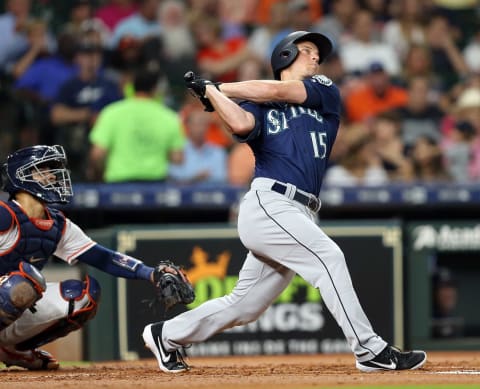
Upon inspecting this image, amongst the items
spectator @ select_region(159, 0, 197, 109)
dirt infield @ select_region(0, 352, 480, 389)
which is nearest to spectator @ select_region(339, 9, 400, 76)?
spectator @ select_region(159, 0, 197, 109)

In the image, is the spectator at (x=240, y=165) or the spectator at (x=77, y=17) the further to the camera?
the spectator at (x=77, y=17)

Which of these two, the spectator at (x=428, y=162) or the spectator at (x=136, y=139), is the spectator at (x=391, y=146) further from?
the spectator at (x=136, y=139)

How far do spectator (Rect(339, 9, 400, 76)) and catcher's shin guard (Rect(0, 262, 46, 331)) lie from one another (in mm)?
6098

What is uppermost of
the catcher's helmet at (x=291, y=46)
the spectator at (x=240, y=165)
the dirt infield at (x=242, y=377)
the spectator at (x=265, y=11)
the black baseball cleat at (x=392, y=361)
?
the spectator at (x=265, y=11)

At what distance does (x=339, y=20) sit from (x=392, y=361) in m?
6.54

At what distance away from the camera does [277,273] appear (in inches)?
214

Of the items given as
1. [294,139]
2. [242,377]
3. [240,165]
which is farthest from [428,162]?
[242,377]

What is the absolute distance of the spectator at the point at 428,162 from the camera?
9402mm

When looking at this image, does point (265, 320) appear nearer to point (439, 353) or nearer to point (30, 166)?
point (439, 353)

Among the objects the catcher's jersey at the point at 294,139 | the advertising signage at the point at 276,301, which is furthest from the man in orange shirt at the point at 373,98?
the catcher's jersey at the point at 294,139

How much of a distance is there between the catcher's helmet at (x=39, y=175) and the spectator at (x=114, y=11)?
507 cm

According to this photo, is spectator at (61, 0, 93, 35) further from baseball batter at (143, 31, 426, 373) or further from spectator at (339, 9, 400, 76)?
baseball batter at (143, 31, 426, 373)

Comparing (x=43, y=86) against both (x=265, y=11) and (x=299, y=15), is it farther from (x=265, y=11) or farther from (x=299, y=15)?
(x=299, y=15)

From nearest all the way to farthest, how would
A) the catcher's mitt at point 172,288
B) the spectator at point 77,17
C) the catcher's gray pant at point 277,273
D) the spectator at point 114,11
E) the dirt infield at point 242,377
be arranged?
the dirt infield at point 242,377
the catcher's gray pant at point 277,273
the catcher's mitt at point 172,288
the spectator at point 77,17
the spectator at point 114,11
